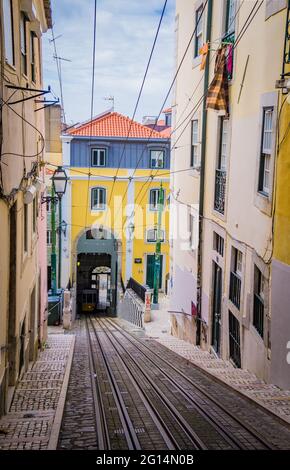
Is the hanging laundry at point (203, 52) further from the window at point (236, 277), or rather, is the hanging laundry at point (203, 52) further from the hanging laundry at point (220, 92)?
Result: the window at point (236, 277)

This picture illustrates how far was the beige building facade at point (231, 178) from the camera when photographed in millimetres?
8891

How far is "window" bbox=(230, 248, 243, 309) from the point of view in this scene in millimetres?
10852

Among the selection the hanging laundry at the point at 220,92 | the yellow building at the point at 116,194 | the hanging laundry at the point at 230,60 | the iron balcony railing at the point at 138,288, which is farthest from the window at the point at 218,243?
the yellow building at the point at 116,194

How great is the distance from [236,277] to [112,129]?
2038cm

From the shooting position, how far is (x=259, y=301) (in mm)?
9523

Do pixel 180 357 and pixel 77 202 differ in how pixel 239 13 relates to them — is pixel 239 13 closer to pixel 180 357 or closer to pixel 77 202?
pixel 180 357

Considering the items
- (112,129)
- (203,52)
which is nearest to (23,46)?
(203,52)

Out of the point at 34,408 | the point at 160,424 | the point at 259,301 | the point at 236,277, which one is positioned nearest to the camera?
the point at 160,424

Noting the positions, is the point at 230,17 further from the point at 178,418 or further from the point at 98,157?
the point at 98,157

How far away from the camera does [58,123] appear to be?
1004 inches

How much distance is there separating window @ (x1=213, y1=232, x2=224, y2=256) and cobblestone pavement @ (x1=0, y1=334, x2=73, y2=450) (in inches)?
172

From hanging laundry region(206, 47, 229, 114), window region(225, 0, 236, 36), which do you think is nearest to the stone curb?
hanging laundry region(206, 47, 229, 114)
